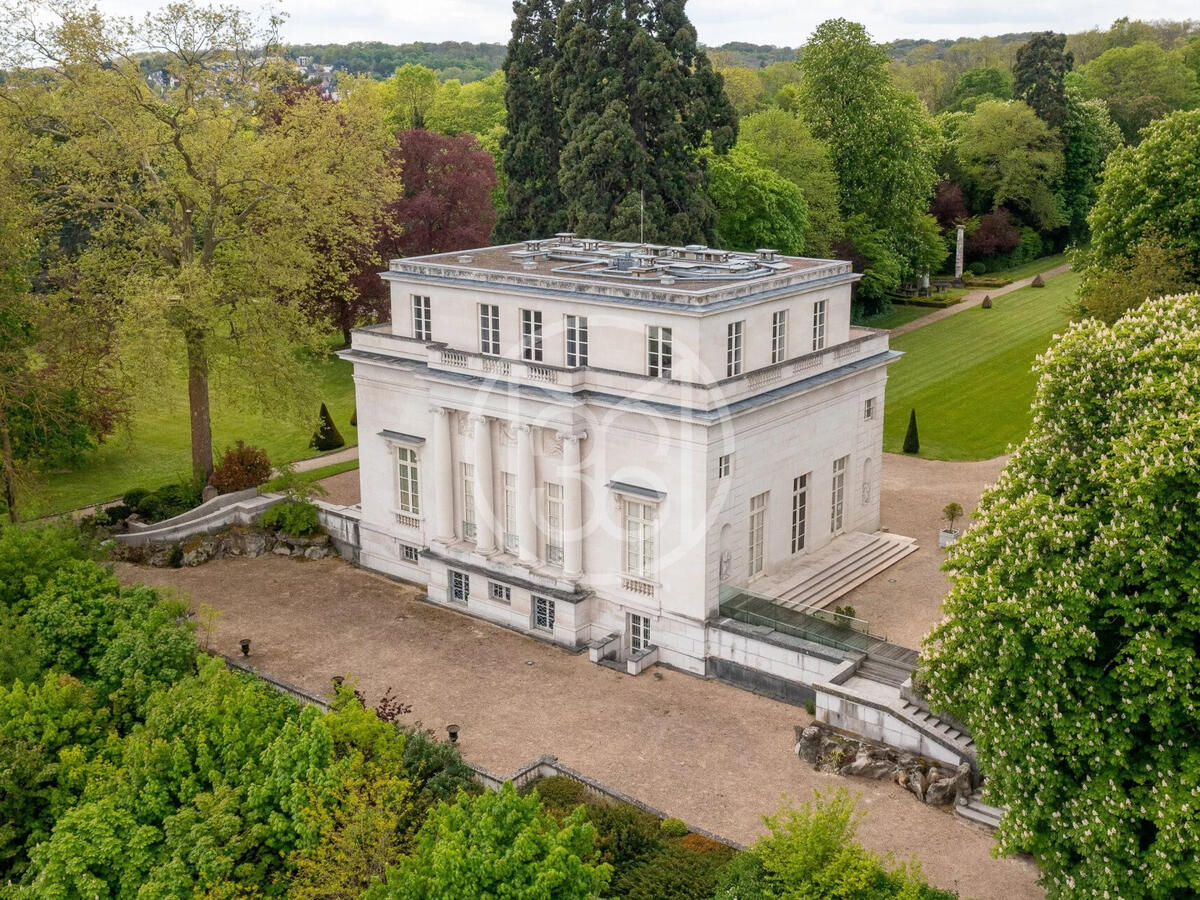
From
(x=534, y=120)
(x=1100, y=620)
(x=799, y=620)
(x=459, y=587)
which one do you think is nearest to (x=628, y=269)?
(x=459, y=587)

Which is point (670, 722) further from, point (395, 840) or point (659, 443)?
point (395, 840)

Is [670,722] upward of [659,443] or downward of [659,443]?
downward

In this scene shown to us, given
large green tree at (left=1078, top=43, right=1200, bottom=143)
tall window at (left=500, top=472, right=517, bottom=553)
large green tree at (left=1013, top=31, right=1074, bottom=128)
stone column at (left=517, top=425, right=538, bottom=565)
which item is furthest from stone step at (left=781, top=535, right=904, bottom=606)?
large green tree at (left=1078, top=43, right=1200, bottom=143)

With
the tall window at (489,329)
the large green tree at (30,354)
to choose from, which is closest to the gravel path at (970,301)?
the tall window at (489,329)

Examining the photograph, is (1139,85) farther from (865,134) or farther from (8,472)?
(8,472)

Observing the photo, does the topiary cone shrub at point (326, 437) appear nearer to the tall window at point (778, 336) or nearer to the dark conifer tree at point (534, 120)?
the dark conifer tree at point (534, 120)

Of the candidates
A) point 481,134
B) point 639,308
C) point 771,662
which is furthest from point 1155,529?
point 481,134
